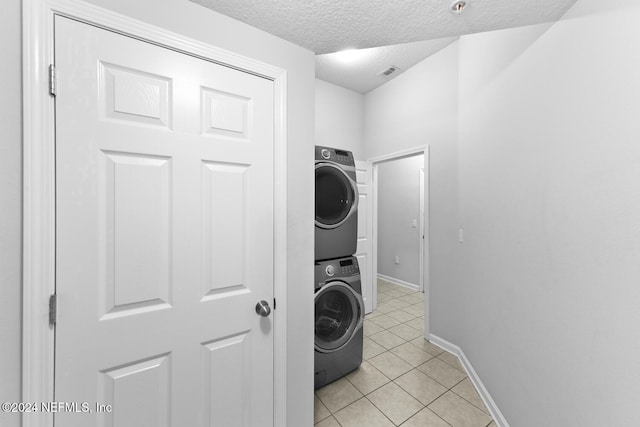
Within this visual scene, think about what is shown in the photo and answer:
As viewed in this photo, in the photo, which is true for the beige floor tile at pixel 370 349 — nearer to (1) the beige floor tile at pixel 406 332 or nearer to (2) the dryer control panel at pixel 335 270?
(1) the beige floor tile at pixel 406 332

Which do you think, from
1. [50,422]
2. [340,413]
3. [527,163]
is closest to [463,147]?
[527,163]

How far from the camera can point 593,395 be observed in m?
0.93

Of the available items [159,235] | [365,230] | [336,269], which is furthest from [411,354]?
[159,235]

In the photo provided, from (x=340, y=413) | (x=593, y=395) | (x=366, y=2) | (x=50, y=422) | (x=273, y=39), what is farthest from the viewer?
(x=340, y=413)

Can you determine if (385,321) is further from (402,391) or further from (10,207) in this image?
(10,207)

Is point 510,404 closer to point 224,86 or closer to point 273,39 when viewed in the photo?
point 224,86

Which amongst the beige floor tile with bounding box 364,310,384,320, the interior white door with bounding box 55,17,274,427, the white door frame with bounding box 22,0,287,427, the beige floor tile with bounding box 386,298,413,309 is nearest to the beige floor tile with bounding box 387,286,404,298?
the beige floor tile with bounding box 386,298,413,309

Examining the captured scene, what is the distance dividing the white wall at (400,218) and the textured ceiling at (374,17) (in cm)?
283

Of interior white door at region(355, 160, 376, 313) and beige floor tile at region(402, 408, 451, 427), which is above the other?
interior white door at region(355, 160, 376, 313)

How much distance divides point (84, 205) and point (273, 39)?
43.7 inches

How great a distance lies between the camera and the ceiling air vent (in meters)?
2.72

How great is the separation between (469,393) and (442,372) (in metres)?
0.25

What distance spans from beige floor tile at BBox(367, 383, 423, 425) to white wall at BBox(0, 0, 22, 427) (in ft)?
5.87

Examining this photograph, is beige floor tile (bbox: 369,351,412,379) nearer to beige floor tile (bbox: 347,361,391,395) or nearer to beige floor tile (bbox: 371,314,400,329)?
beige floor tile (bbox: 347,361,391,395)
